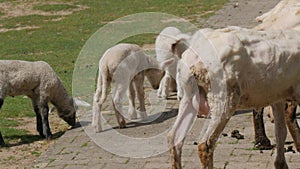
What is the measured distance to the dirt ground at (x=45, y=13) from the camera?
10281mm

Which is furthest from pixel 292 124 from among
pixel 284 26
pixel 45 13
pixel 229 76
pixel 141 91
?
pixel 45 13

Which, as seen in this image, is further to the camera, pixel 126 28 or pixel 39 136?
pixel 126 28

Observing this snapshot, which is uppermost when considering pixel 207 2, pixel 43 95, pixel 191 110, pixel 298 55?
pixel 298 55

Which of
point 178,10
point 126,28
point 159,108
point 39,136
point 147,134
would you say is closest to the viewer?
point 147,134

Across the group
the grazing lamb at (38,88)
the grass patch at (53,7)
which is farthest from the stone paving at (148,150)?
the grass patch at (53,7)

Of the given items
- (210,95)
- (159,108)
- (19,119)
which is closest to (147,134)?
(159,108)

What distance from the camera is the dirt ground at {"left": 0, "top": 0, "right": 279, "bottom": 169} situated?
1028 centimetres

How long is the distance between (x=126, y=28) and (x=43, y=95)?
9.99 m

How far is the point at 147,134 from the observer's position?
35.3ft

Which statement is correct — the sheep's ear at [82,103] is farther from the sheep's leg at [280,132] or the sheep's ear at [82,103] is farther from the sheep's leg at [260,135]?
the sheep's leg at [280,132]

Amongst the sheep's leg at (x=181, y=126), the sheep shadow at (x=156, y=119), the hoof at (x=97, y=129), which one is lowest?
the sheep shadow at (x=156, y=119)

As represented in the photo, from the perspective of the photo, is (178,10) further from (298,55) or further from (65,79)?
(298,55)

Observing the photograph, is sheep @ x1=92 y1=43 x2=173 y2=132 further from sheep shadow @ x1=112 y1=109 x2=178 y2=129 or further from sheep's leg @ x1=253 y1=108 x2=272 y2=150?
sheep's leg @ x1=253 y1=108 x2=272 y2=150

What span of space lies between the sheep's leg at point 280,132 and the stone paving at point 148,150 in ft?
1.51
